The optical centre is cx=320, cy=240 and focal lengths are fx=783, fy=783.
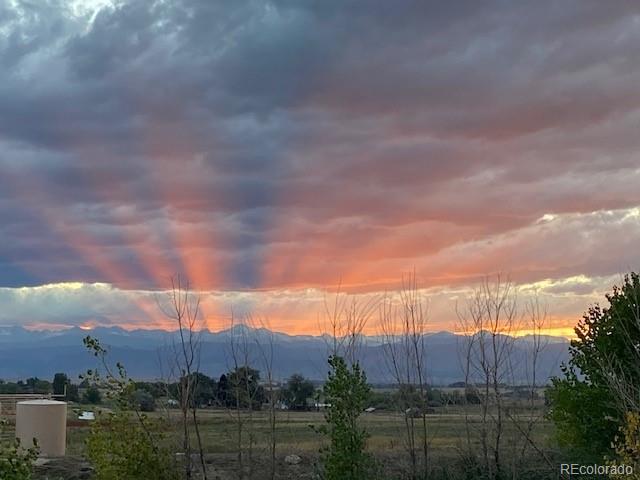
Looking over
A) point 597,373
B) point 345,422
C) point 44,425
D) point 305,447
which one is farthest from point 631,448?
point 44,425

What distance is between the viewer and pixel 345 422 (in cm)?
1076

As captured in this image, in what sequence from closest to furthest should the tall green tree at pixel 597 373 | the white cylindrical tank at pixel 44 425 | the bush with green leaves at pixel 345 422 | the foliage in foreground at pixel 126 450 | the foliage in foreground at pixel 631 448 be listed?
the foliage in foreground at pixel 631 448 → the foliage in foreground at pixel 126 450 → the bush with green leaves at pixel 345 422 → the tall green tree at pixel 597 373 → the white cylindrical tank at pixel 44 425

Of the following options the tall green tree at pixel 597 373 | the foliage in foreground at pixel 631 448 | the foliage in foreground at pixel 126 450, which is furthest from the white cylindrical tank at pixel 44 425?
A: the foliage in foreground at pixel 631 448

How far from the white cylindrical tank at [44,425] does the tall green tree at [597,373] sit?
1100cm

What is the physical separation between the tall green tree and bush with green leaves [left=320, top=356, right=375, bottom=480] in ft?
15.7

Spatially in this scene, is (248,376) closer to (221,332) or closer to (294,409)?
(221,332)

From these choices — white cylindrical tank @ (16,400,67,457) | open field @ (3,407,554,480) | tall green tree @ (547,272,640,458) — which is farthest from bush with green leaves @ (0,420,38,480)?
white cylindrical tank @ (16,400,67,457)

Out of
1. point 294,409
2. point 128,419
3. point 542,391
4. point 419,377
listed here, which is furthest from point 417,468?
point 294,409

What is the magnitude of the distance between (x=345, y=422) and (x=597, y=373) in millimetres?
5465

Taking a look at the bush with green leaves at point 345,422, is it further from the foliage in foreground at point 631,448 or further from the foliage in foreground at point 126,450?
the foliage in foreground at point 631,448

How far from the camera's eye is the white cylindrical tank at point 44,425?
17906mm

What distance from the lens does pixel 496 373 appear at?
14453mm

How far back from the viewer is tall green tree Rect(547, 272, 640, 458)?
1354 centimetres

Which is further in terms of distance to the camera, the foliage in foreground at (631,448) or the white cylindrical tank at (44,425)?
the white cylindrical tank at (44,425)
